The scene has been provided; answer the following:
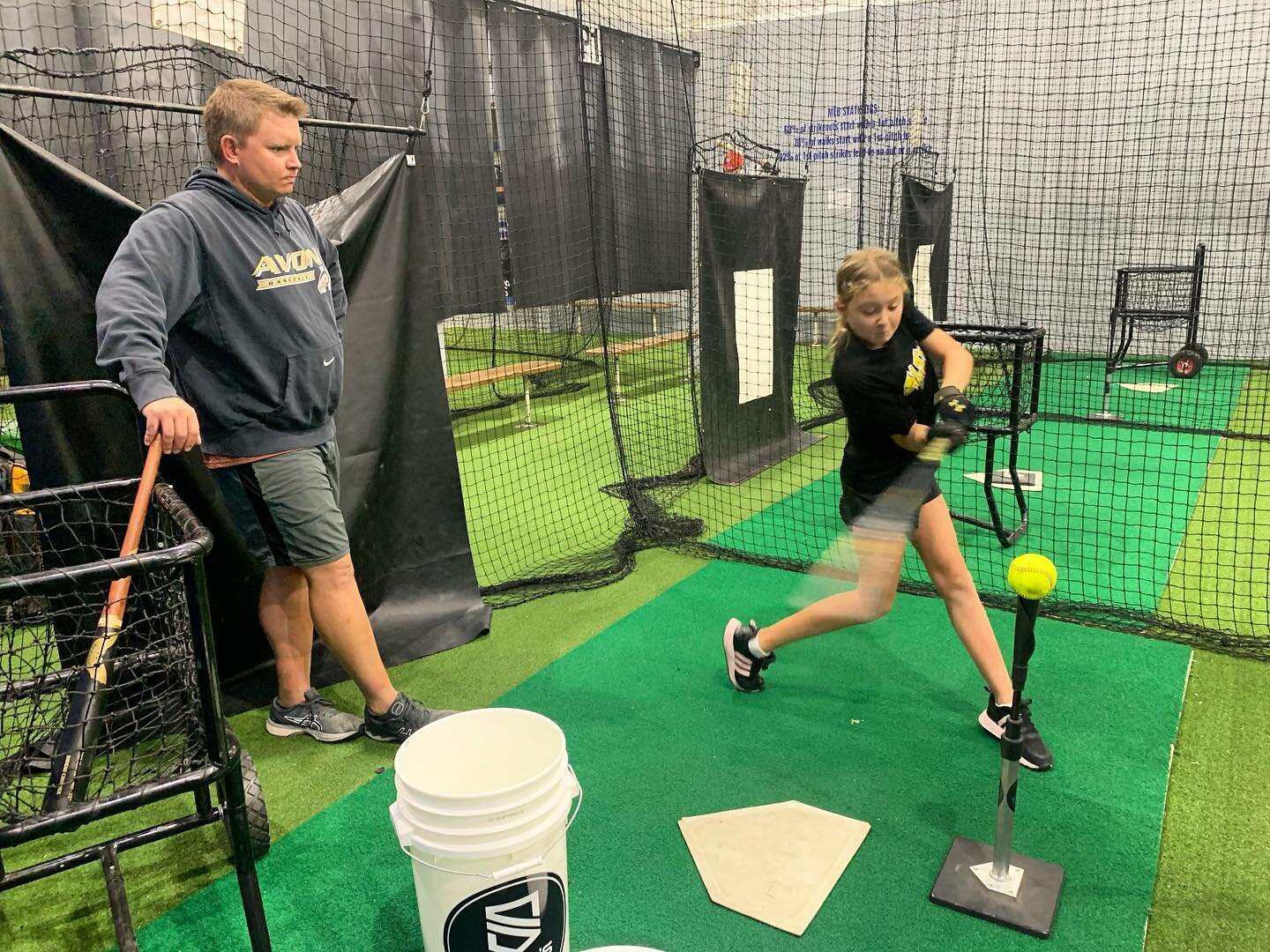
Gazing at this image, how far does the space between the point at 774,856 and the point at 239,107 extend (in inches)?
83.9

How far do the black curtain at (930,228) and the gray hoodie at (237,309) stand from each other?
16.6ft

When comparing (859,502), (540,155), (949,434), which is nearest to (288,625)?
(859,502)

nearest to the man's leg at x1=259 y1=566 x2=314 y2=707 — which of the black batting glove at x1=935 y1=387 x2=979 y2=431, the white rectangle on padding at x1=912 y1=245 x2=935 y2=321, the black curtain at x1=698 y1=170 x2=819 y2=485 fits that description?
the black batting glove at x1=935 y1=387 x2=979 y2=431

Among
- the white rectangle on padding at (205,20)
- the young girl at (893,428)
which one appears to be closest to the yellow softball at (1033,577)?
the young girl at (893,428)

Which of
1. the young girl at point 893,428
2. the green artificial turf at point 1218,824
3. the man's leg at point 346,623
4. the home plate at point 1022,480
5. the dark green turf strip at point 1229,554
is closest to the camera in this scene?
the green artificial turf at point 1218,824

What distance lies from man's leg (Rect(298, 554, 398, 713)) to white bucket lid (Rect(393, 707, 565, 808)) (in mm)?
868

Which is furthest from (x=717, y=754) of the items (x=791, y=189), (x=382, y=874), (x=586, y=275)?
(x=586, y=275)

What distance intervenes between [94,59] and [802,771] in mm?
4244

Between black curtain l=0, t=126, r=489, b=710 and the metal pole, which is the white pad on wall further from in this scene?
the metal pole

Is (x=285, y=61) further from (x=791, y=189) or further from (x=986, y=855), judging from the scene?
(x=986, y=855)

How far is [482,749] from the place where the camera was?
1.63 m

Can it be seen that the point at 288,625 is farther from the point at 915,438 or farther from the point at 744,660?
the point at 915,438

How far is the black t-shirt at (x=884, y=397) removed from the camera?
2180 millimetres

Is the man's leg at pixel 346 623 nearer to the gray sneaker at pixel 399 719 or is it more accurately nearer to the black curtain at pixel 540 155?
the gray sneaker at pixel 399 719
